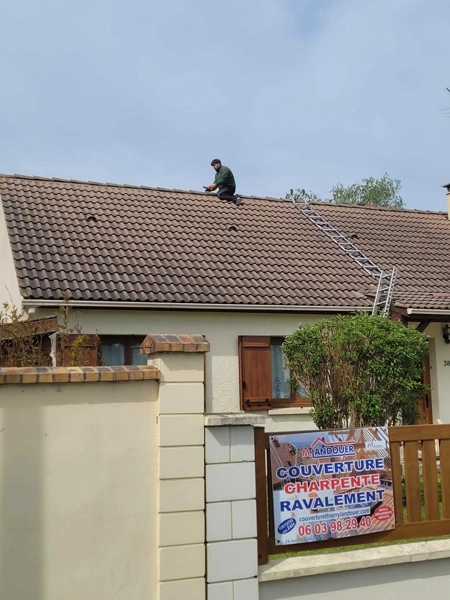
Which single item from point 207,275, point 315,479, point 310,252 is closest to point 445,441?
point 315,479

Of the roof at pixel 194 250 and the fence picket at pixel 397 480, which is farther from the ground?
the roof at pixel 194 250

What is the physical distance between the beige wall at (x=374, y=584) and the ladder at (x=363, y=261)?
19.1 ft

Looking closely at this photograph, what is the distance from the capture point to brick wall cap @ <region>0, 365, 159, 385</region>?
493 cm

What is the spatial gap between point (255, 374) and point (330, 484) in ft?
21.0

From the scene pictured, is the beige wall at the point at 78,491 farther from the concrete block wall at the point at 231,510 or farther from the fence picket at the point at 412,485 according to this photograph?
the fence picket at the point at 412,485

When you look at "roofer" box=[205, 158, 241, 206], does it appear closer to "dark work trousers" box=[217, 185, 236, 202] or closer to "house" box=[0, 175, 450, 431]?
"dark work trousers" box=[217, 185, 236, 202]

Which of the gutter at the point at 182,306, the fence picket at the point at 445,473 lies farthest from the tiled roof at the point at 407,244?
the fence picket at the point at 445,473

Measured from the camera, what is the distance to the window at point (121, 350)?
11.8 metres

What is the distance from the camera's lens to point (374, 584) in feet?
19.0

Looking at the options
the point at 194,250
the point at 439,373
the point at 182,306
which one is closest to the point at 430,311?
the point at 439,373

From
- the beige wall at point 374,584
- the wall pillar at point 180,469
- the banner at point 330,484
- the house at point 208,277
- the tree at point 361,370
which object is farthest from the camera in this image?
the house at point 208,277

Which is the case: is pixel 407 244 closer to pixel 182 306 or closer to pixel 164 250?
pixel 164 250

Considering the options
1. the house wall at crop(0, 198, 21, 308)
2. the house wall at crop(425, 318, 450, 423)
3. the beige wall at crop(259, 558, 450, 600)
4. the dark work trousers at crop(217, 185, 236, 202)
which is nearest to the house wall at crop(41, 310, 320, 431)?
the house wall at crop(0, 198, 21, 308)

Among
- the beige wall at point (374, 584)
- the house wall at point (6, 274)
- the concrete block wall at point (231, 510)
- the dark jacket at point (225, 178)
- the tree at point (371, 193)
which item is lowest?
the beige wall at point (374, 584)
